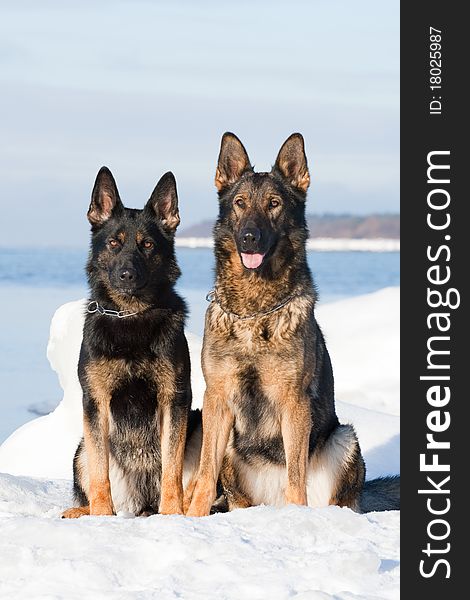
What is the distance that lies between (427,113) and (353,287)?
23.5 metres

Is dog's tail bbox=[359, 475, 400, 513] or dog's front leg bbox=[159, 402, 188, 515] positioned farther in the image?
dog's tail bbox=[359, 475, 400, 513]

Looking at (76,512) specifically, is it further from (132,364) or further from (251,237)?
(251,237)

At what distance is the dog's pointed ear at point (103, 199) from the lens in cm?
594

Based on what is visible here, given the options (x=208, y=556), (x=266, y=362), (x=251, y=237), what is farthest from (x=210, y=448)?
(x=208, y=556)

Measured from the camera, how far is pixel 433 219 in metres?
4.84

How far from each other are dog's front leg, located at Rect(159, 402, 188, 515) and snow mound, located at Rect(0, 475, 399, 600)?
77 centimetres

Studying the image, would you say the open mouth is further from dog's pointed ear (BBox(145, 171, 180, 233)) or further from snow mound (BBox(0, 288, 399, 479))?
snow mound (BBox(0, 288, 399, 479))

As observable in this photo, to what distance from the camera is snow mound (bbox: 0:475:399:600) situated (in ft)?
12.8

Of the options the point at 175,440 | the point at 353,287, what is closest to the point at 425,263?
the point at 175,440

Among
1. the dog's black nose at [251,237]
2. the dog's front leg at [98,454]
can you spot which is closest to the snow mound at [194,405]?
the dog's front leg at [98,454]

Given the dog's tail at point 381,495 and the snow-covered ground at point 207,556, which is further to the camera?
the dog's tail at point 381,495

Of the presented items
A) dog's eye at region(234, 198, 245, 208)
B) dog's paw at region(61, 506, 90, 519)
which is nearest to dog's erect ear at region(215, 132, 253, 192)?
dog's eye at region(234, 198, 245, 208)

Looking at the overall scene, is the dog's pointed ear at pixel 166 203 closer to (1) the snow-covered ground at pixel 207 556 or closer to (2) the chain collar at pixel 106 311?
(2) the chain collar at pixel 106 311

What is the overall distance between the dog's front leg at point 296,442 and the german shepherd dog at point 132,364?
0.62 meters
